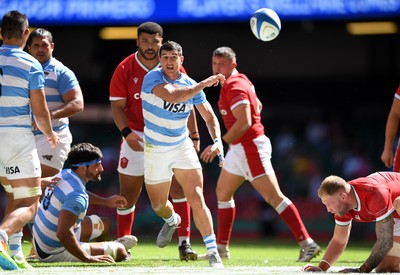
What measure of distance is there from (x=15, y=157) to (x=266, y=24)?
3535 millimetres

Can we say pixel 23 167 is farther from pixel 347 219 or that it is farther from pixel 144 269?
pixel 347 219

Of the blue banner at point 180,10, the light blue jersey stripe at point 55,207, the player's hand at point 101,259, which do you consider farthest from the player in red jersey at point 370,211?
the blue banner at point 180,10

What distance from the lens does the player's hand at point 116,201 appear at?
955 centimetres

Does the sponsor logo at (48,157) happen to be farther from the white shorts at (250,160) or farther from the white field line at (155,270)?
the white shorts at (250,160)

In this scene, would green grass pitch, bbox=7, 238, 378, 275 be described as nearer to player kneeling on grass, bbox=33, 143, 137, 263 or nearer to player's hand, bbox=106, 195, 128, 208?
player kneeling on grass, bbox=33, 143, 137, 263

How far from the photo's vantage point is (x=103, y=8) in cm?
1530

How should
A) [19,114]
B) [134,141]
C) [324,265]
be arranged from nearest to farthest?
[324,265] → [19,114] → [134,141]

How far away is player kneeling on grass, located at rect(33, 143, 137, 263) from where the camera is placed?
891cm

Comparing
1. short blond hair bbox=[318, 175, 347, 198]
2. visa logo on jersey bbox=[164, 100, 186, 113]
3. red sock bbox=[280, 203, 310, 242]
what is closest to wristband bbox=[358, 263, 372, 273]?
short blond hair bbox=[318, 175, 347, 198]

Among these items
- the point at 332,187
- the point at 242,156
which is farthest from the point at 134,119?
the point at 332,187

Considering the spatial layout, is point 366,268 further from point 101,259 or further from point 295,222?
point 295,222

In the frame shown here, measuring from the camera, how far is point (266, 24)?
10516 mm

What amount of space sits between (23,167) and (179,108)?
1628 mm

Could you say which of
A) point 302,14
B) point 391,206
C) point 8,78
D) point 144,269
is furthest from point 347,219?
point 302,14
